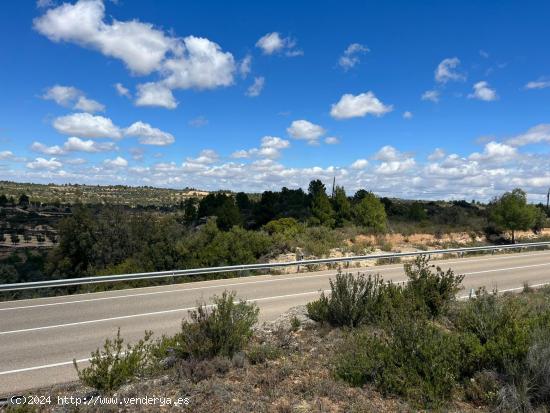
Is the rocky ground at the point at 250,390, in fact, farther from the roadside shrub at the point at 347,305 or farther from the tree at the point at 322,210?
the tree at the point at 322,210

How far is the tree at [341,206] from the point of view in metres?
50.0

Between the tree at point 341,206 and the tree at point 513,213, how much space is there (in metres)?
15.6

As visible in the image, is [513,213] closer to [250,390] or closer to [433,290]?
[433,290]

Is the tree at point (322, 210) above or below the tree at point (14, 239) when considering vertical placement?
above

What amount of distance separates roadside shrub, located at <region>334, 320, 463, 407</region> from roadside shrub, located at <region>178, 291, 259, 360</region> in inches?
62.4

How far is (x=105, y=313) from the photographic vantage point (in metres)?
11.6

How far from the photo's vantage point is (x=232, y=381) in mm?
5855

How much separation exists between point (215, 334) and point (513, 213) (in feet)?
150

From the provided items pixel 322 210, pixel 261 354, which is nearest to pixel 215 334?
pixel 261 354

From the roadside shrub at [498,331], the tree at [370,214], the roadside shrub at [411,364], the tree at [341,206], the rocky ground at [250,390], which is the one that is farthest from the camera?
the tree at [341,206]

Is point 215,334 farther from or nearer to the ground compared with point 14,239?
farther from the ground

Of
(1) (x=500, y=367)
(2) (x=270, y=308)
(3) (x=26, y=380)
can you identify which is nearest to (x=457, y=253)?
(2) (x=270, y=308)

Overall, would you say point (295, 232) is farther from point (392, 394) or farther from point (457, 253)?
point (392, 394)

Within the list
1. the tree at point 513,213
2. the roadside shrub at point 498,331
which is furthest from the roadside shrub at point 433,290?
the tree at point 513,213
